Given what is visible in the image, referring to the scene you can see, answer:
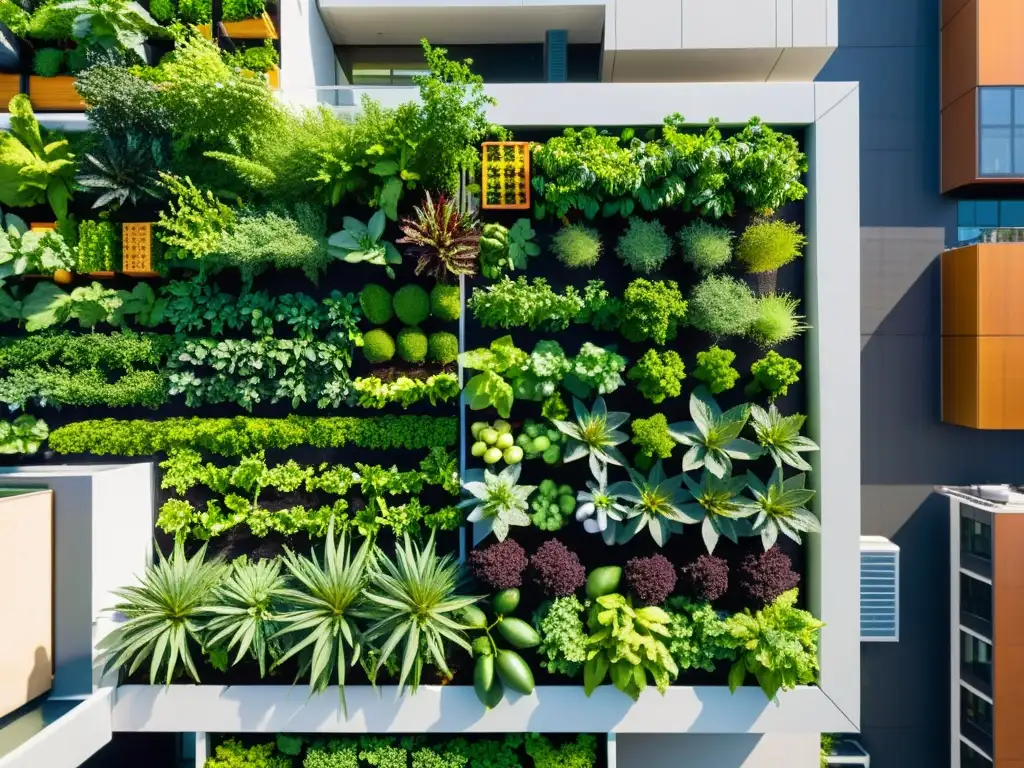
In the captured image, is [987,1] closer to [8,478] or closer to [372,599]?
[372,599]

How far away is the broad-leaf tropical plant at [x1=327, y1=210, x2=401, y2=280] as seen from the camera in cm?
412

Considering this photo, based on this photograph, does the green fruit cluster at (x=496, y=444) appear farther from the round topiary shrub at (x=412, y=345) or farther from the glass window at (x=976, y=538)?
the glass window at (x=976, y=538)

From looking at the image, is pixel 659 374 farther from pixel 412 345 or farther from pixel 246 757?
pixel 246 757

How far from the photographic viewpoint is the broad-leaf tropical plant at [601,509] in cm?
395

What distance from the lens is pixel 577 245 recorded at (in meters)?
4.09

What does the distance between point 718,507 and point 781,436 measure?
734mm

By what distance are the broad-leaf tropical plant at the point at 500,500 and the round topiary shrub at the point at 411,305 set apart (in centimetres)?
135

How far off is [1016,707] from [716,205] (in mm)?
5831

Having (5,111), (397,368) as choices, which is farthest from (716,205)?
(5,111)

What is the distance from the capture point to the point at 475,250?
4.00m

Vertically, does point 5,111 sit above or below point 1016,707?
above

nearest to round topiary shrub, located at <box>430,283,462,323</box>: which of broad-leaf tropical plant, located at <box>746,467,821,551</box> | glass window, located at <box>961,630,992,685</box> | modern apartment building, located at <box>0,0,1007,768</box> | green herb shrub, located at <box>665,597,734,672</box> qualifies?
modern apartment building, located at <box>0,0,1007,768</box>

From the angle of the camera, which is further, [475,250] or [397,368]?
[397,368]

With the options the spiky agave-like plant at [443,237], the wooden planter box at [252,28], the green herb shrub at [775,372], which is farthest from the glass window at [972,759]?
the wooden planter box at [252,28]
